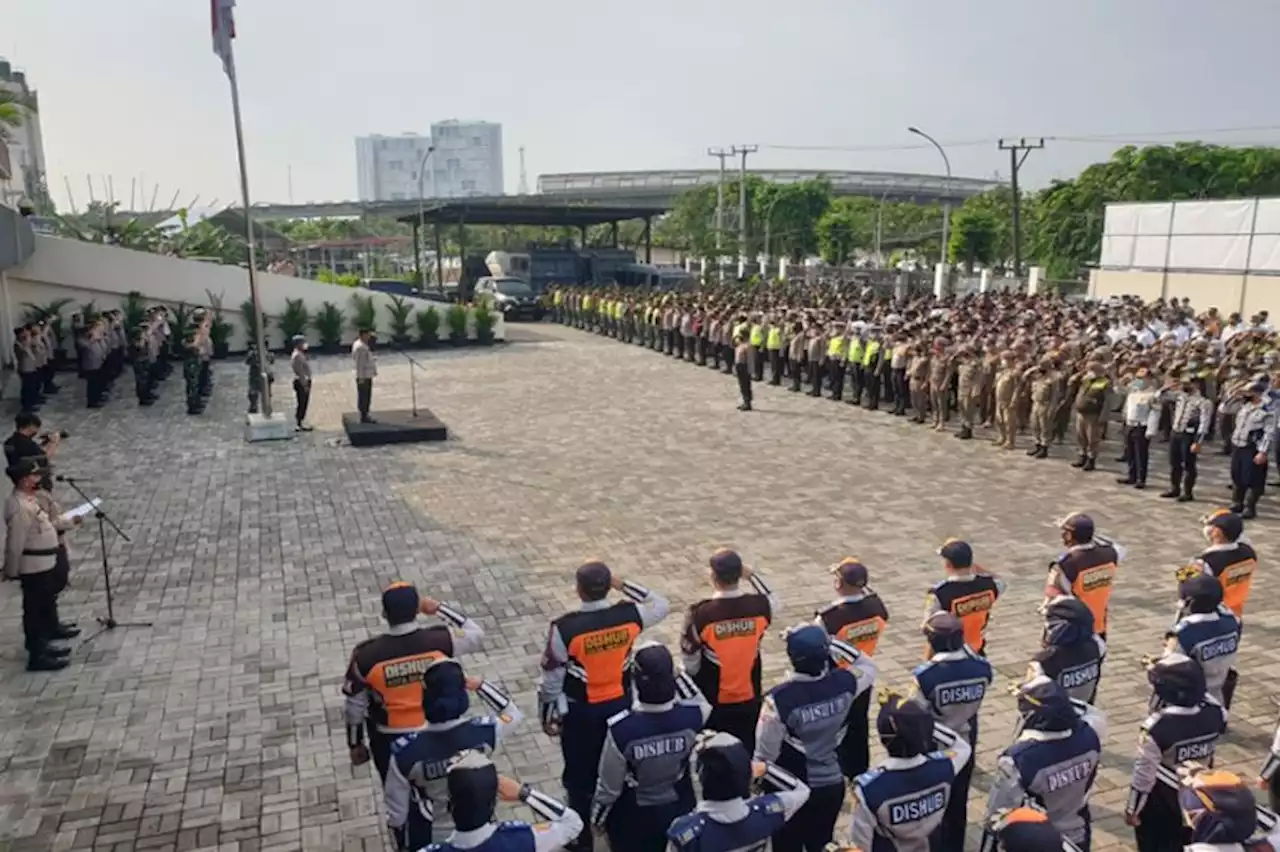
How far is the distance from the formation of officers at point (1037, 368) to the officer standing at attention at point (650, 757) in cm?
899

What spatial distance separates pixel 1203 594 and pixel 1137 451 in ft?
25.2

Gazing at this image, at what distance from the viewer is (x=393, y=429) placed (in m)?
14.3

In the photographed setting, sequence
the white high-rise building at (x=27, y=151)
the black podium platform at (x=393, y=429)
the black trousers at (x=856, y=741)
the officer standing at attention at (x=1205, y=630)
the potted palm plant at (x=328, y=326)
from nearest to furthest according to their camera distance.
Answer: the officer standing at attention at (x=1205, y=630) < the black trousers at (x=856, y=741) < the black podium platform at (x=393, y=429) < the potted palm plant at (x=328, y=326) < the white high-rise building at (x=27, y=151)

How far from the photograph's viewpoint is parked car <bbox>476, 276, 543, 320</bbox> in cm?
3453

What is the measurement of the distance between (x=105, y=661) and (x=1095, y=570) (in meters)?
6.90

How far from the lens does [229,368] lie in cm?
2231

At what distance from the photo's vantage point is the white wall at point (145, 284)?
70.1ft

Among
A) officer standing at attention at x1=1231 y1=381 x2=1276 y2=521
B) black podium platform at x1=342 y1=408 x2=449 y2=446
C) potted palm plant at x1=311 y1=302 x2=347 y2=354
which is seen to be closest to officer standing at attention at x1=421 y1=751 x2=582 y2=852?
officer standing at attention at x1=1231 y1=381 x2=1276 y2=521

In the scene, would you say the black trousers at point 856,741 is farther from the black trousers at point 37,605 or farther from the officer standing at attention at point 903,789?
the black trousers at point 37,605

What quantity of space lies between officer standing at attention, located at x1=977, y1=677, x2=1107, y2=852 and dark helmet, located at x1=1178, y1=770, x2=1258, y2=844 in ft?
1.87

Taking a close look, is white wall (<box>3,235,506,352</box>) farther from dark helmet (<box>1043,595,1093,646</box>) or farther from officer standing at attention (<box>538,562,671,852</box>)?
dark helmet (<box>1043,595,1093,646</box>)

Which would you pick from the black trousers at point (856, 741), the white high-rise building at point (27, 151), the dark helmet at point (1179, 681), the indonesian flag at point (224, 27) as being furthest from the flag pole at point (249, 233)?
the white high-rise building at point (27, 151)

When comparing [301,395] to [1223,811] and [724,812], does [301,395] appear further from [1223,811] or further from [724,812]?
[1223,811]

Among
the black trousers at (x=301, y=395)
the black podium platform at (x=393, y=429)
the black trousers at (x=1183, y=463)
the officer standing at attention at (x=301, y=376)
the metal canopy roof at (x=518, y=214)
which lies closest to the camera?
the black trousers at (x=1183, y=463)
